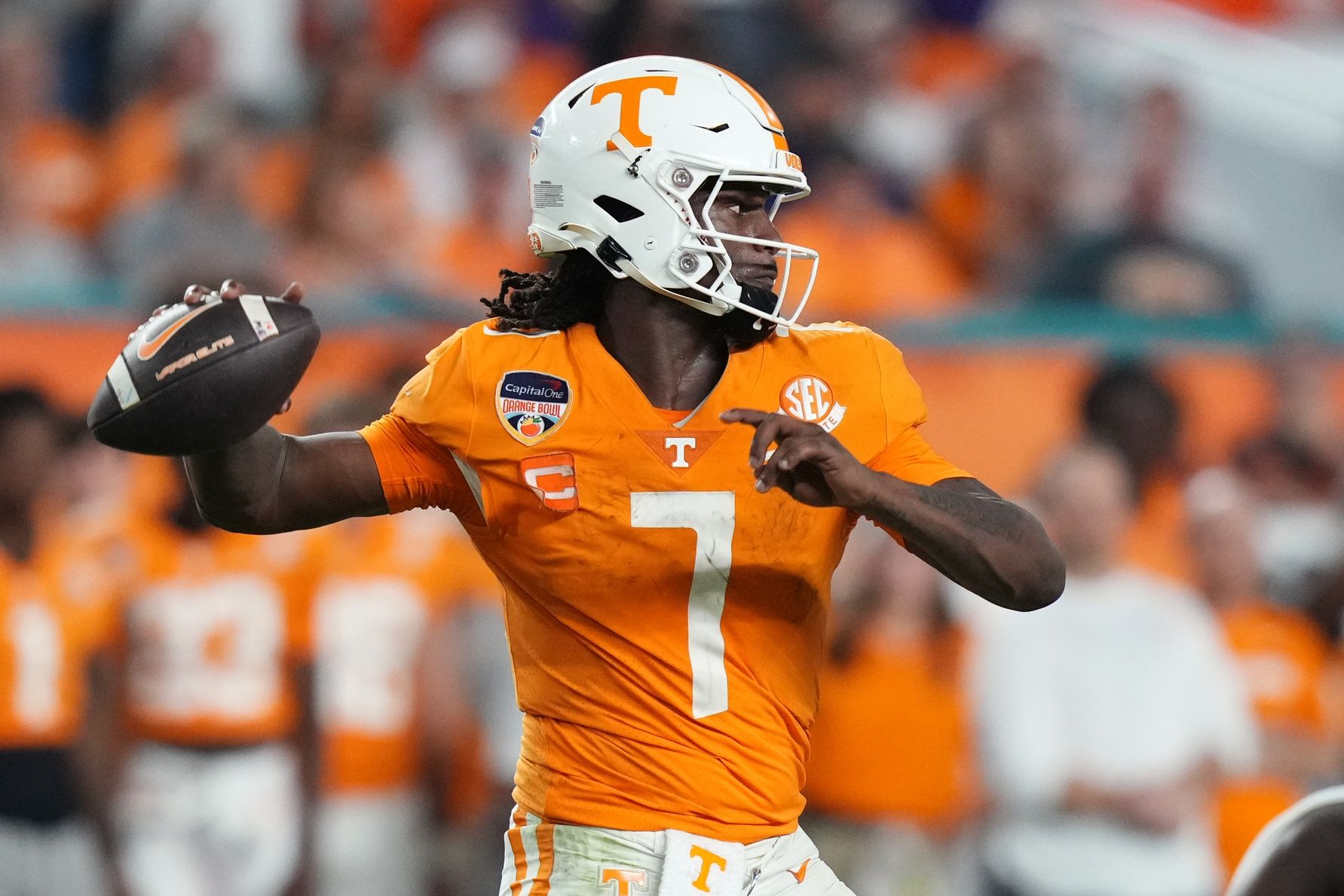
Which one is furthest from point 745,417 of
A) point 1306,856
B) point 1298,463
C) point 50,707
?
point 1298,463

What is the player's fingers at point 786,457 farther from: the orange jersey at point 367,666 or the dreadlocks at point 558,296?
the orange jersey at point 367,666

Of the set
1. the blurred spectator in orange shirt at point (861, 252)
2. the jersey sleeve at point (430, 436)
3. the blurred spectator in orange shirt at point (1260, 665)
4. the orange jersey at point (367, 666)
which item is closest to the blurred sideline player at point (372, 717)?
the orange jersey at point (367, 666)

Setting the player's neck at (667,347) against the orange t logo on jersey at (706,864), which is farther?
the player's neck at (667,347)

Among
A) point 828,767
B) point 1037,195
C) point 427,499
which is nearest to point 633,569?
point 427,499

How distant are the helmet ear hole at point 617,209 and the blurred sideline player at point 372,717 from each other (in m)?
2.69

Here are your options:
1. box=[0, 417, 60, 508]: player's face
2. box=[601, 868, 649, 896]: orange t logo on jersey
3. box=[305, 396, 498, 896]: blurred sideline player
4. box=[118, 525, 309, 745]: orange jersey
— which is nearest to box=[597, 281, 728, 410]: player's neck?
box=[601, 868, 649, 896]: orange t logo on jersey

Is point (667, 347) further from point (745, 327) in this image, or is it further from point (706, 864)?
point (706, 864)

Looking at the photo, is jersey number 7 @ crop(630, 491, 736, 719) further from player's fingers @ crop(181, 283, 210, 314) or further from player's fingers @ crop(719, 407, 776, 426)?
player's fingers @ crop(181, 283, 210, 314)

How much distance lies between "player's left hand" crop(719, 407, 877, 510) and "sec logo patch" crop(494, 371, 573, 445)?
45cm

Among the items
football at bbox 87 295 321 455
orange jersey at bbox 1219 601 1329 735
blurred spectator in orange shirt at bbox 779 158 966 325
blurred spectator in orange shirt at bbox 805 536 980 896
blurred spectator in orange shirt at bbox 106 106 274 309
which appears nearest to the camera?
football at bbox 87 295 321 455

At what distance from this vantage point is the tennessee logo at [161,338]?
2820 mm

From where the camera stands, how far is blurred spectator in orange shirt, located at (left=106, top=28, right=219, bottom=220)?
22.7 ft

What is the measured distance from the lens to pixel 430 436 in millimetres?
2975

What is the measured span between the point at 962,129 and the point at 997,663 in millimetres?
3059
